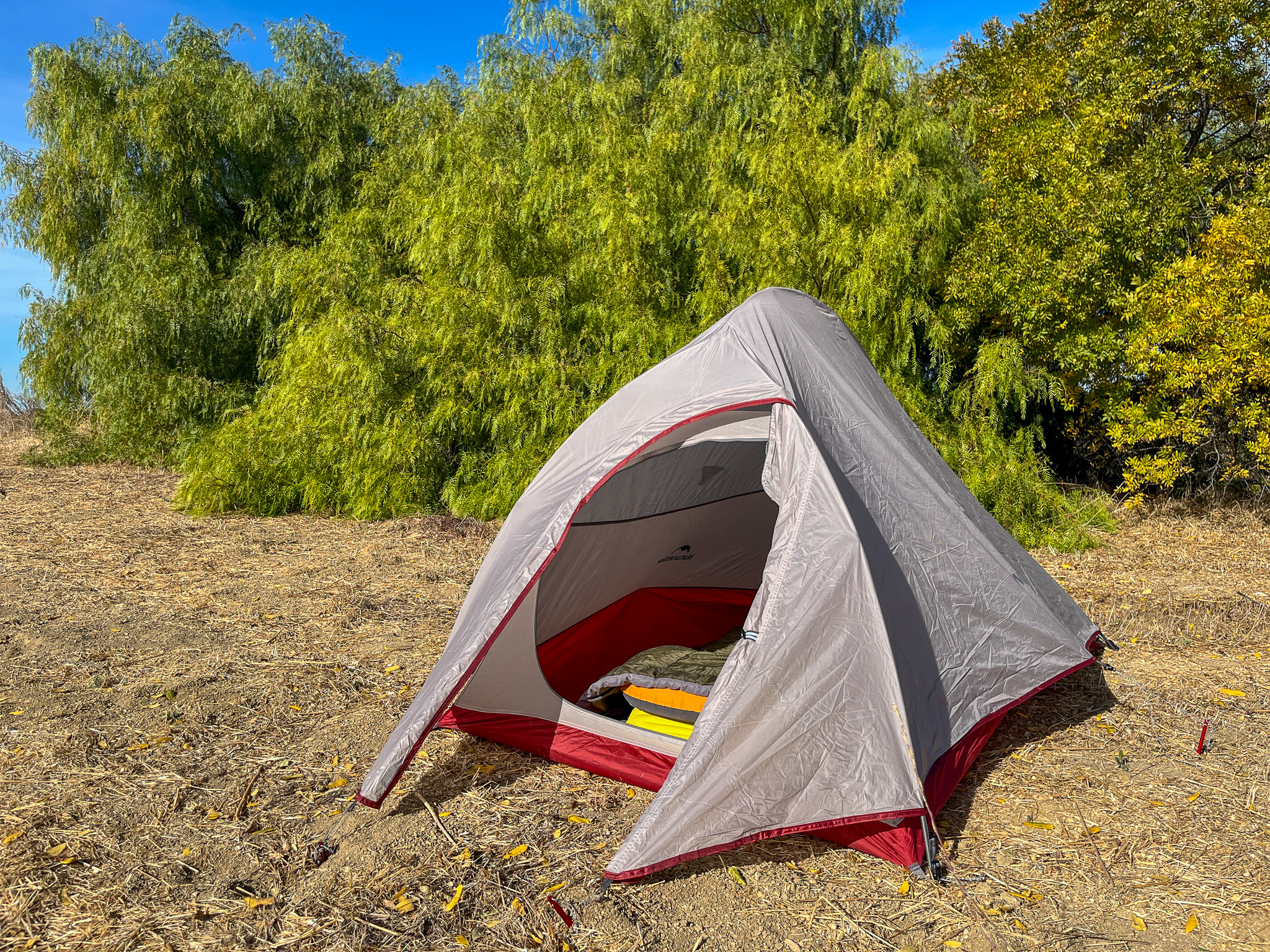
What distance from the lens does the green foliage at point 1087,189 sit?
24.5 ft

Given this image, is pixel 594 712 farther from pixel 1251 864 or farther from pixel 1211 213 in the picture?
pixel 1211 213

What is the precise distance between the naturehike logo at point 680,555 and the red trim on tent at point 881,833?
2.08m

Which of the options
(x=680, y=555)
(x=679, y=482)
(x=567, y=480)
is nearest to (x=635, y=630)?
(x=680, y=555)

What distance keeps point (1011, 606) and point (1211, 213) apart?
6.05m

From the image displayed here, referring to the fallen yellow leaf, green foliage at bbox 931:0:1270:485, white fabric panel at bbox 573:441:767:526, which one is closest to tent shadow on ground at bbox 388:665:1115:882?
the fallen yellow leaf

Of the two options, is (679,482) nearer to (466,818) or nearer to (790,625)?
(790,625)

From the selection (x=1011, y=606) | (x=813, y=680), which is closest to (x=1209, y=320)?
(x=1011, y=606)

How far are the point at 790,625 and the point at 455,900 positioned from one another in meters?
1.33

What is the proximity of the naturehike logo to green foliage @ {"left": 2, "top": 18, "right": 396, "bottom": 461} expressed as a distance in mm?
7570

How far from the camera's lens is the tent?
2789 millimetres

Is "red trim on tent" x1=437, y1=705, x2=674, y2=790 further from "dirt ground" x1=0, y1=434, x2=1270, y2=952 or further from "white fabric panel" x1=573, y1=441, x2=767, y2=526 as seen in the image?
"white fabric panel" x1=573, y1=441, x2=767, y2=526

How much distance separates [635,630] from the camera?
4746mm

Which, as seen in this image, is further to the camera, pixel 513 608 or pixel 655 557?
pixel 655 557

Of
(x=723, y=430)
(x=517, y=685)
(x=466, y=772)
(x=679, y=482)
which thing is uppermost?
(x=723, y=430)
